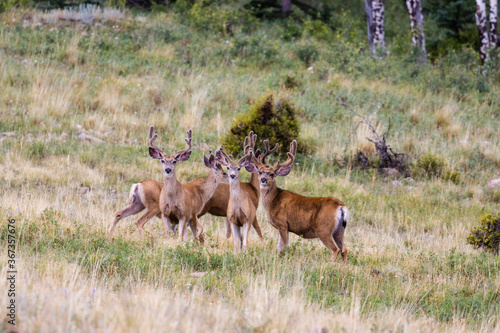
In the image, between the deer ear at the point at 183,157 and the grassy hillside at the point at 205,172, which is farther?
the deer ear at the point at 183,157

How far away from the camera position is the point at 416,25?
2192 centimetres

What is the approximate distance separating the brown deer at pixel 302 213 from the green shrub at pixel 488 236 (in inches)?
83.7

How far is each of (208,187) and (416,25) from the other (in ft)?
50.3

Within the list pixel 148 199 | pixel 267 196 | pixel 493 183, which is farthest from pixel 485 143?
pixel 148 199

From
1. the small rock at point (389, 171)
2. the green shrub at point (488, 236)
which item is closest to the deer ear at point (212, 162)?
the green shrub at point (488, 236)

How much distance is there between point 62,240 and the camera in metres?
7.33

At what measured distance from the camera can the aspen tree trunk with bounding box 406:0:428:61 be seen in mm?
21875

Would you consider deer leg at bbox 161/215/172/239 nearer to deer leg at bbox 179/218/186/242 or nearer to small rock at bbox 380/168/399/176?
deer leg at bbox 179/218/186/242

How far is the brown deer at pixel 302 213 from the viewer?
25.2 ft

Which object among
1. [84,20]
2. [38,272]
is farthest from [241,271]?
[84,20]

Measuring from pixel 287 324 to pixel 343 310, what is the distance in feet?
3.44

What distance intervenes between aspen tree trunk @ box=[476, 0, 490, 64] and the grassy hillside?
1.42 feet

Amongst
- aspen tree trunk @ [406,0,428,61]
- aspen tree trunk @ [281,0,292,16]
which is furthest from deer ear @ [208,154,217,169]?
aspen tree trunk @ [281,0,292,16]

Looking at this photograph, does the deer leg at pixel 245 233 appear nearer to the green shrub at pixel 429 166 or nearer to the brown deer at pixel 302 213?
the brown deer at pixel 302 213
